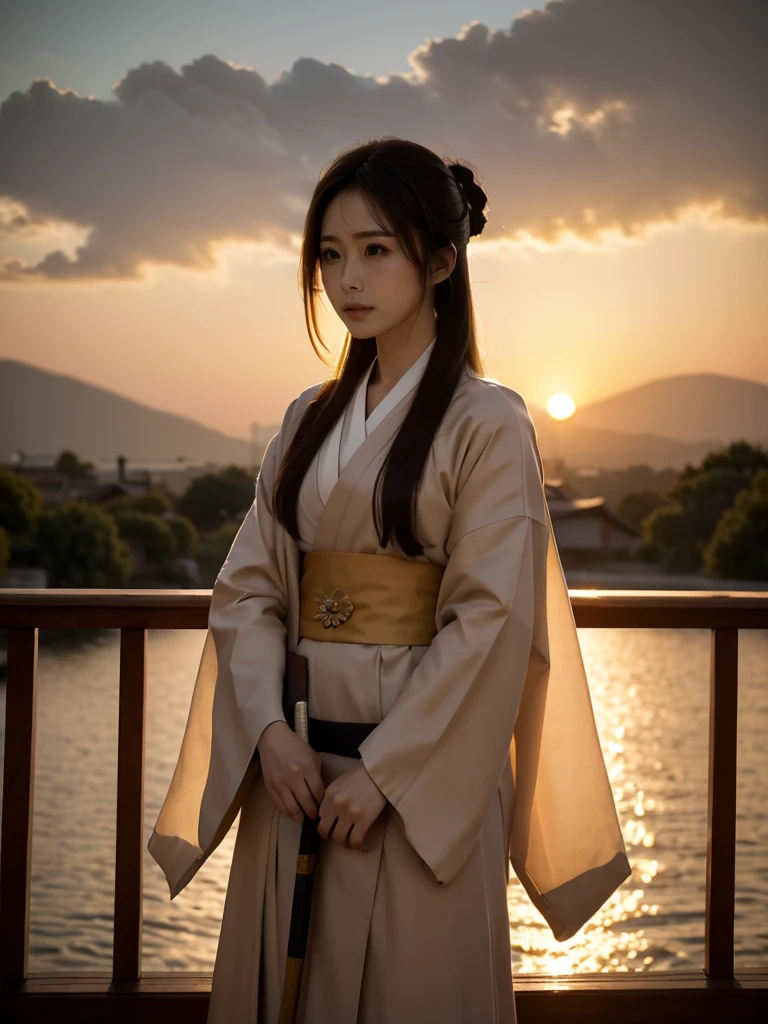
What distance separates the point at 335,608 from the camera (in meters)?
1.31

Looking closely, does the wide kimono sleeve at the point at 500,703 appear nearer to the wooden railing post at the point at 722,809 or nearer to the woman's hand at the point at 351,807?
the woman's hand at the point at 351,807

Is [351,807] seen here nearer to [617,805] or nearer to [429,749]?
[429,749]

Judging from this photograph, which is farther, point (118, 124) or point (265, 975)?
point (118, 124)

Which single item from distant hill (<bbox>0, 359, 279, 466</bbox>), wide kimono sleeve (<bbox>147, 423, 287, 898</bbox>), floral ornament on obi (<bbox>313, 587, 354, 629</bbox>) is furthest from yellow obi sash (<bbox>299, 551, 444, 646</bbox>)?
distant hill (<bbox>0, 359, 279, 466</bbox>)

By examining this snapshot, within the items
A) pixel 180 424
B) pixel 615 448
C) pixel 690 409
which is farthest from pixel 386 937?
pixel 180 424

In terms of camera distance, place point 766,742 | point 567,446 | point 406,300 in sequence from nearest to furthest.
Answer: point 406,300, point 766,742, point 567,446

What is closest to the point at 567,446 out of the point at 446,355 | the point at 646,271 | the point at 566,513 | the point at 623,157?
the point at 566,513

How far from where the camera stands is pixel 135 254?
58094mm

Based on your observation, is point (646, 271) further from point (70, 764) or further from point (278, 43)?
point (70, 764)

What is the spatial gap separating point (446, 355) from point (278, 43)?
66.2m

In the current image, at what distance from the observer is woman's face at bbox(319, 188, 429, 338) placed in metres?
1.29

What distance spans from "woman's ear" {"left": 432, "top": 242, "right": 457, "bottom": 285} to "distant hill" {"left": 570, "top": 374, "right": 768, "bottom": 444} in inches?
2020

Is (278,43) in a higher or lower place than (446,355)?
higher

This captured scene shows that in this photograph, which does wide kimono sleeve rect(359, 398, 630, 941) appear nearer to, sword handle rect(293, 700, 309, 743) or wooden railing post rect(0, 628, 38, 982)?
sword handle rect(293, 700, 309, 743)
